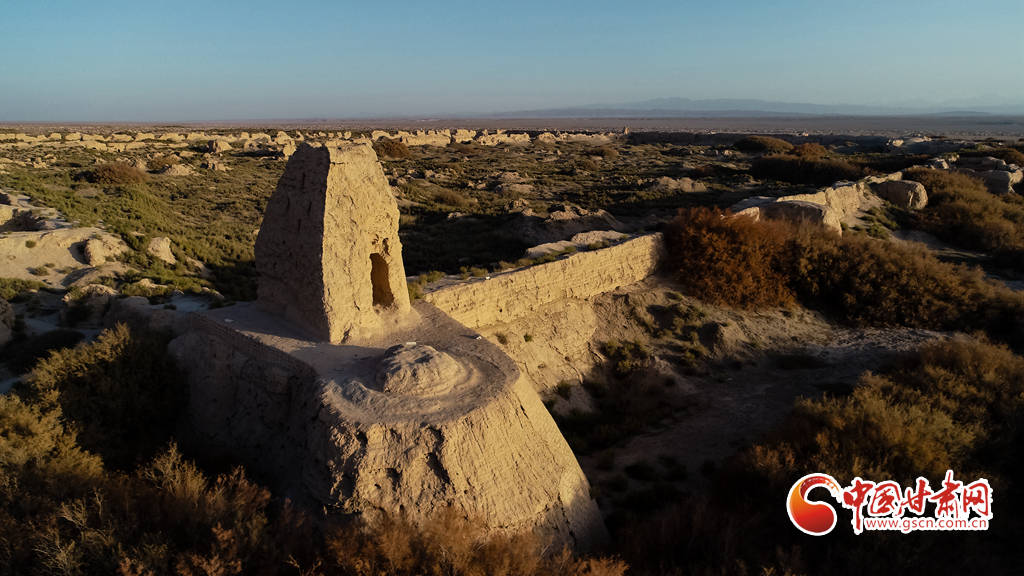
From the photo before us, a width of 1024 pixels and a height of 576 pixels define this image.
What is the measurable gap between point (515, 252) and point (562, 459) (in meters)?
15.0

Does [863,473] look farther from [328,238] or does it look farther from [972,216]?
[972,216]

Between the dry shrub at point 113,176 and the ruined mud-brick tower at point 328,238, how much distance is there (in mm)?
28199

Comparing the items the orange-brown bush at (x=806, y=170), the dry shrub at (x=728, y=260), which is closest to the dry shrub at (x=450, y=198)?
the dry shrub at (x=728, y=260)

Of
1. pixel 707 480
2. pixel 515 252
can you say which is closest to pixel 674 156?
pixel 515 252

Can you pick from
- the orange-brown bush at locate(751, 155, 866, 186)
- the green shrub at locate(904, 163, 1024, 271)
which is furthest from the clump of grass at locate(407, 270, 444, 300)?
the orange-brown bush at locate(751, 155, 866, 186)

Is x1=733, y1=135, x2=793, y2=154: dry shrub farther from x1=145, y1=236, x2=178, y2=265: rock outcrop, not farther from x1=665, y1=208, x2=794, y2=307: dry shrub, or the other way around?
x1=145, y1=236, x2=178, y2=265: rock outcrop

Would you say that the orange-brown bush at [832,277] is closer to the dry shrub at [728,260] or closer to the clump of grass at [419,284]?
the dry shrub at [728,260]

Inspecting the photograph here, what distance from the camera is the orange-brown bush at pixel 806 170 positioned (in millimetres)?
35691

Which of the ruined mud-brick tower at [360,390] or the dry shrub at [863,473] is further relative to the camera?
the dry shrub at [863,473]

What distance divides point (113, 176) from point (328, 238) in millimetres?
30637

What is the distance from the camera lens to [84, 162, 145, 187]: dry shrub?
28.9m

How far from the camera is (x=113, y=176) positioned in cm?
2928

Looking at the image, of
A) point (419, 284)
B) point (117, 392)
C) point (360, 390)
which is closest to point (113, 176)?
point (419, 284)

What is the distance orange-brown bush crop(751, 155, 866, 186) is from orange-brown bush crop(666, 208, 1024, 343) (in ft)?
75.2
